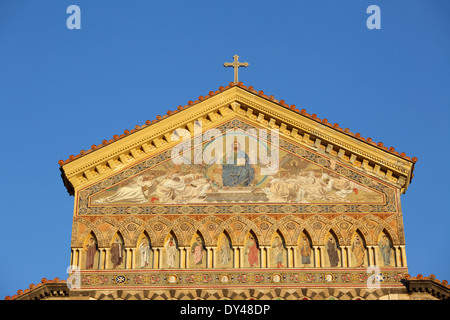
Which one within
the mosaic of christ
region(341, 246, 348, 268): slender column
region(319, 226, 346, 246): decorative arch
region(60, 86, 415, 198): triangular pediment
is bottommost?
region(341, 246, 348, 268): slender column

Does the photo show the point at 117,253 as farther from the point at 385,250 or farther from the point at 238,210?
the point at 385,250

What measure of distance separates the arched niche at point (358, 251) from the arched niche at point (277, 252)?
5.34 ft

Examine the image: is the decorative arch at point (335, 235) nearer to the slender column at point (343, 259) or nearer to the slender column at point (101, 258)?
the slender column at point (343, 259)

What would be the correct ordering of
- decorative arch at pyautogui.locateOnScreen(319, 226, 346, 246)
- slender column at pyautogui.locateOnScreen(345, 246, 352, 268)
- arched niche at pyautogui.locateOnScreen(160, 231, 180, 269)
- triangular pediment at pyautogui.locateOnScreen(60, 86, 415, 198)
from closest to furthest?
slender column at pyautogui.locateOnScreen(345, 246, 352, 268) → arched niche at pyautogui.locateOnScreen(160, 231, 180, 269) → decorative arch at pyautogui.locateOnScreen(319, 226, 346, 246) → triangular pediment at pyautogui.locateOnScreen(60, 86, 415, 198)

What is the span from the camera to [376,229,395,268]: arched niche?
23844mm

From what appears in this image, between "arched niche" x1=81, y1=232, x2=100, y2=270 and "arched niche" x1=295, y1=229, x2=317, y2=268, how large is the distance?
16.0 ft

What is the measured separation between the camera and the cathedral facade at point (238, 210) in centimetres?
2355

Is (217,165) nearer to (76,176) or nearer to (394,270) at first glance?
(76,176)

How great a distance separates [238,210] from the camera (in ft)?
80.2

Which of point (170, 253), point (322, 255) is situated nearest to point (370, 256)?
point (322, 255)

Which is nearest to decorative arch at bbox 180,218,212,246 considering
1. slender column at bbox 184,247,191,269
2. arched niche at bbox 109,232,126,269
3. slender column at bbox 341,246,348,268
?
slender column at bbox 184,247,191,269

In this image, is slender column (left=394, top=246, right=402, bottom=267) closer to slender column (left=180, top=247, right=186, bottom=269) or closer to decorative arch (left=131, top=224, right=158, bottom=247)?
slender column (left=180, top=247, right=186, bottom=269)
